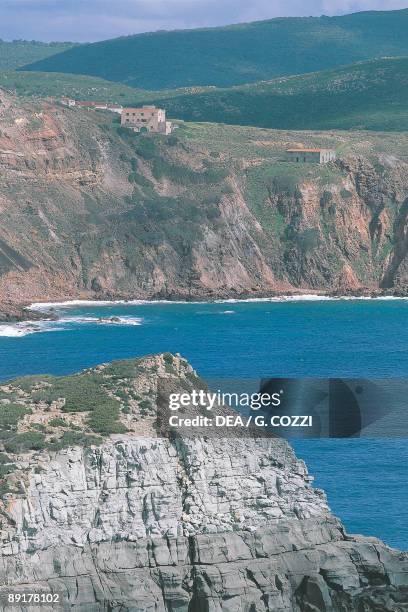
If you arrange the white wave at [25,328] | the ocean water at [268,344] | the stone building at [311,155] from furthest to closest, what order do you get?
1. the stone building at [311,155]
2. the white wave at [25,328]
3. the ocean water at [268,344]

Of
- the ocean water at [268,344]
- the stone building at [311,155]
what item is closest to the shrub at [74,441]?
the ocean water at [268,344]

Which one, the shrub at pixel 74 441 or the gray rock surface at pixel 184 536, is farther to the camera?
the shrub at pixel 74 441

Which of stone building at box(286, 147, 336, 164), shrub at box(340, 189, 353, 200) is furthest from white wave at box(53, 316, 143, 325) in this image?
stone building at box(286, 147, 336, 164)

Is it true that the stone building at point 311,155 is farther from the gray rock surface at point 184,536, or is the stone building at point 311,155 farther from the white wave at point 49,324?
the gray rock surface at point 184,536

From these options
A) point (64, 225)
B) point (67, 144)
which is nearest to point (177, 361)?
point (64, 225)

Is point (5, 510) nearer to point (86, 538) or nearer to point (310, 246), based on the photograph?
point (86, 538)

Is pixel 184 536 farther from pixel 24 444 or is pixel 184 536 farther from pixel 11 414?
pixel 11 414

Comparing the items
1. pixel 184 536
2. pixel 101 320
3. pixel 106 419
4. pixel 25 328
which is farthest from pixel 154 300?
pixel 184 536
